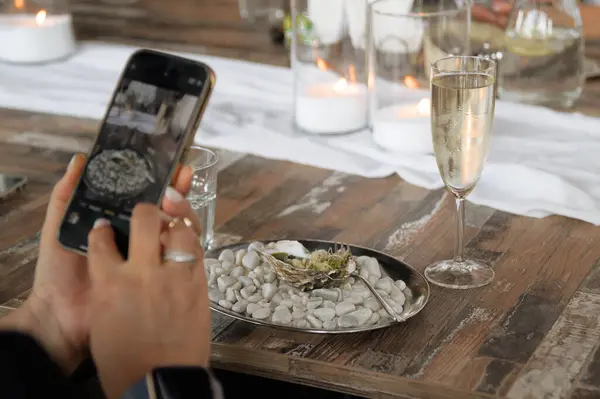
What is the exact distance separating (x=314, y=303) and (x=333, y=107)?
25.4 inches

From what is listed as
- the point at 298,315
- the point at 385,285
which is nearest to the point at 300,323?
the point at 298,315

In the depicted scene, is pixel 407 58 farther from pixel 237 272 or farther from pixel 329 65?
pixel 237 272

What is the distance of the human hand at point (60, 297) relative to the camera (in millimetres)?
1010

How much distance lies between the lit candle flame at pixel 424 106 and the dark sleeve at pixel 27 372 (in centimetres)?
87

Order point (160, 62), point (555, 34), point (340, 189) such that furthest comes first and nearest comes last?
1. point (555, 34)
2. point (340, 189)
3. point (160, 62)

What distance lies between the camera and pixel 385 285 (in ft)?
3.63

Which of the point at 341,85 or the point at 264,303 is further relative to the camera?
the point at 341,85

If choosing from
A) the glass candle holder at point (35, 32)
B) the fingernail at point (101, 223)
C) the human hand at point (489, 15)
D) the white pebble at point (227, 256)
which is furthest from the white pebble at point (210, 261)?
→ the glass candle holder at point (35, 32)

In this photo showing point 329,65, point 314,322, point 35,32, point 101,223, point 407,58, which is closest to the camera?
point 101,223

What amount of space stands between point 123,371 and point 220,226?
18.2 inches

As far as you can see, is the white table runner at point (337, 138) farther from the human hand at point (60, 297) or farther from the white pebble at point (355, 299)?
the human hand at point (60, 297)

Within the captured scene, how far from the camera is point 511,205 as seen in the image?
54.8 inches

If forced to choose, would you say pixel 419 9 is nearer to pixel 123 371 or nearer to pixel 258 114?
pixel 258 114

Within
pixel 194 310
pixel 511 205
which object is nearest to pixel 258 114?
pixel 511 205
